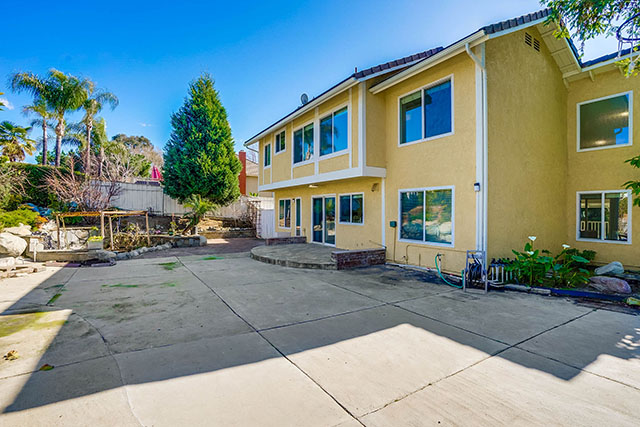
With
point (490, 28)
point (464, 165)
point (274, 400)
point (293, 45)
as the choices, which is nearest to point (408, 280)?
point (464, 165)

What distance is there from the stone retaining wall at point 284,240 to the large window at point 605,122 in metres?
10.8

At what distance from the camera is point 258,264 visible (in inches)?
392

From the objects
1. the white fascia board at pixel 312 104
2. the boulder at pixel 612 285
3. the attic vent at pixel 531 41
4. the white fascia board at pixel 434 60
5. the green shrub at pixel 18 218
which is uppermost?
the attic vent at pixel 531 41

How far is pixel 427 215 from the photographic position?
8664 mm

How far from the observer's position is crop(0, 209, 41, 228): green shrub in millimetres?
11125

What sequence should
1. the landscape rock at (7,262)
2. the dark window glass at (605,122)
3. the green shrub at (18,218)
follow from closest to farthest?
the landscape rock at (7,262), the dark window glass at (605,122), the green shrub at (18,218)

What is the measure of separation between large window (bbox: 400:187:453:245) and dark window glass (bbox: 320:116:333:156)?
3.38m

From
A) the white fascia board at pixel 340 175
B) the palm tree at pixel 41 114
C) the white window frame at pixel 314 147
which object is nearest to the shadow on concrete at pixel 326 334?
the white fascia board at pixel 340 175

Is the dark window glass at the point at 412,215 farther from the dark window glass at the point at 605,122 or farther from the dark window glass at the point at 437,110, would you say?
the dark window glass at the point at 605,122

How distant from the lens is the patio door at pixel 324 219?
41.5ft

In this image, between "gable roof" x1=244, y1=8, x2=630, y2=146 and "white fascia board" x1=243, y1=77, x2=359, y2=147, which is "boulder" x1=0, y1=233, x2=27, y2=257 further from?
"gable roof" x1=244, y1=8, x2=630, y2=146

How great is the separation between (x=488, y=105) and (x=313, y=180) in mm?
6367

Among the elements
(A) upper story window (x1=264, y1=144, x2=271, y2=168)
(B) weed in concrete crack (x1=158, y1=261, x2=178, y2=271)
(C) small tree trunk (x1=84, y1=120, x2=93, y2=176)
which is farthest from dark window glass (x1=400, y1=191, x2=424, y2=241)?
(C) small tree trunk (x1=84, y1=120, x2=93, y2=176)

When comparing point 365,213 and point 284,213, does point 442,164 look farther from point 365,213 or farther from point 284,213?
point 284,213
